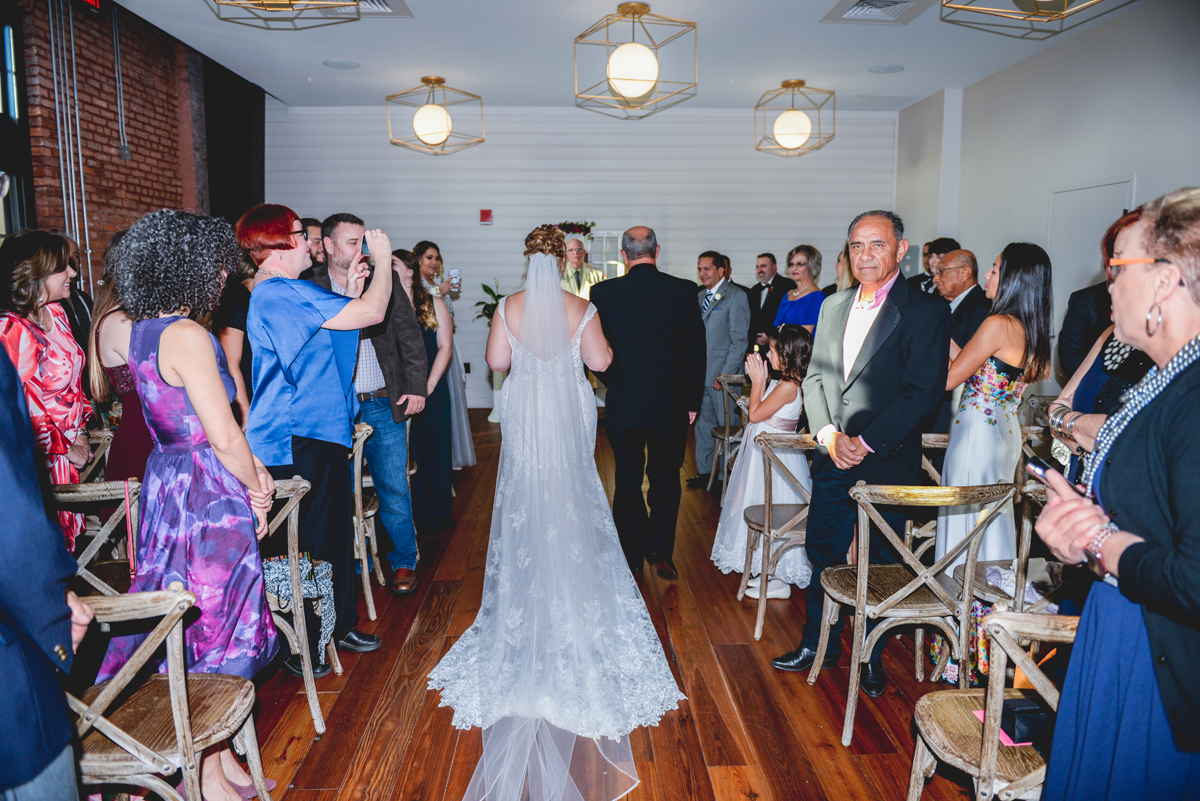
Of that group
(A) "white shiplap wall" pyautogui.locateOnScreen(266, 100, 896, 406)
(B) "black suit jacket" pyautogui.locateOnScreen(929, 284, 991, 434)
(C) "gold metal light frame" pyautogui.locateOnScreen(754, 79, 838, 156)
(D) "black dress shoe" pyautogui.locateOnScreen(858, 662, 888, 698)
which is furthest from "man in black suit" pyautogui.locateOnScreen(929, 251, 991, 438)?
(A) "white shiplap wall" pyautogui.locateOnScreen(266, 100, 896, 406)

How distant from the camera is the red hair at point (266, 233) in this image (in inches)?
97.7

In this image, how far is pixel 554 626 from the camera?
2.62 m

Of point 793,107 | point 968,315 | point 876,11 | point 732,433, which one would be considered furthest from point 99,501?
point 793,107

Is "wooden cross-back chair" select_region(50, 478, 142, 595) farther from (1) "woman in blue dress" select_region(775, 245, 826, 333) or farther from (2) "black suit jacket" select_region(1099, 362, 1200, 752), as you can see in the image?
(1) "woman in blue dress" select_region(775, 245, 826, 333)

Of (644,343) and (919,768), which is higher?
Answer: (644,343)

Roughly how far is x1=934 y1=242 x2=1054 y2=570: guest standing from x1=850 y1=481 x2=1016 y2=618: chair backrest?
0.55 m

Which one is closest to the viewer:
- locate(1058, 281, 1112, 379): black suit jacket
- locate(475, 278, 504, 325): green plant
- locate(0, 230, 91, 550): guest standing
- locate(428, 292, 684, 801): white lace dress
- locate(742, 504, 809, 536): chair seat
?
locate(428, 292, 684, 801): white lace dress

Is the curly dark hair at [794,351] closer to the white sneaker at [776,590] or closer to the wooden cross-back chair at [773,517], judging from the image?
the wooden cross-back chair at [773,517]

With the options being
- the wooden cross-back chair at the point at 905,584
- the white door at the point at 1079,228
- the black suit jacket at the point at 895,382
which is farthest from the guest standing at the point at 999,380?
the white door at the point at 1079,228

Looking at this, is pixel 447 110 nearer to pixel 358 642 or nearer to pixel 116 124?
pixel 116 124

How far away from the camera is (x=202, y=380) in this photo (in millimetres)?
1794

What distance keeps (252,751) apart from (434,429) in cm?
258

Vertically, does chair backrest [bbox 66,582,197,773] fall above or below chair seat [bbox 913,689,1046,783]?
above

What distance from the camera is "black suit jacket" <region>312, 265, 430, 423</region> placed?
3.53m
